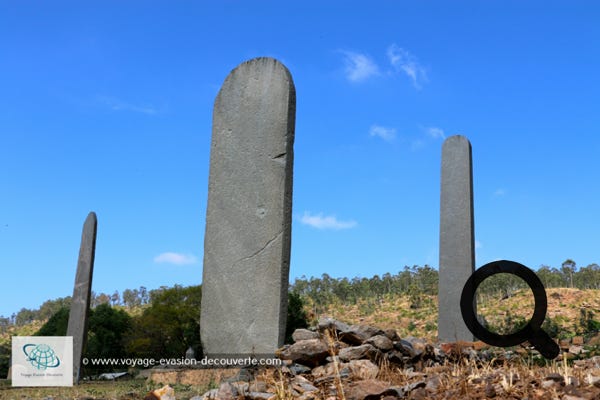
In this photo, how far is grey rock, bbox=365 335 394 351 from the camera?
6.57 m

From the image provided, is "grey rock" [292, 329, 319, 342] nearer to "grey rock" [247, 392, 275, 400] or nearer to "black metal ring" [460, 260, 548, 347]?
"black metal ring" [460, 260, 548, 347]

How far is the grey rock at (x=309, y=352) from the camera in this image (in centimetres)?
621

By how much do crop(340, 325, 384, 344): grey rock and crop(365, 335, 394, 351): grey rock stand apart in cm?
Result: 8

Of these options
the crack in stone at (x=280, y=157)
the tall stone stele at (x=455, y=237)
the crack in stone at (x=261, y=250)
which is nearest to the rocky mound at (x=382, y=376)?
the crack in stone at (x=261, y=250)

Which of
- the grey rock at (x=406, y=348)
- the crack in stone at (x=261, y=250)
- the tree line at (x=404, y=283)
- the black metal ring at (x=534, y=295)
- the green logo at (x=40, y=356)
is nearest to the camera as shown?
the black metal ring at (x=534, y=295)

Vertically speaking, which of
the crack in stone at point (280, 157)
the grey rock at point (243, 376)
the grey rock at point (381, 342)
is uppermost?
the crack in stone at point (280, 157)

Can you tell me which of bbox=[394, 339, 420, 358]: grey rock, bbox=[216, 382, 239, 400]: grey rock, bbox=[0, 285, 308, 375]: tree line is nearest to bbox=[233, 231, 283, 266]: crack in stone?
bbox=[394, 339, 420, 358]: grey rock

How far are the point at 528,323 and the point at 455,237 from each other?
5.66 meters

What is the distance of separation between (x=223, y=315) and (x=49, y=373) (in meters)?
5.82

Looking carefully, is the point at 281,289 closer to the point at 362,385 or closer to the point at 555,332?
the point at 362,385

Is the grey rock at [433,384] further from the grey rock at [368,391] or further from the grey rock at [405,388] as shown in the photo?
the grey rock at [368,391]

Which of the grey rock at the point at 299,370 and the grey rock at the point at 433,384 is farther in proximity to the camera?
the grey rock at the point at 299,370

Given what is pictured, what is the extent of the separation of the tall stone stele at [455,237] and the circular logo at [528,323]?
212 inches

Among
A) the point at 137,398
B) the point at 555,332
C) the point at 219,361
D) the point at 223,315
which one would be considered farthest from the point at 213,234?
the point at 555,332
